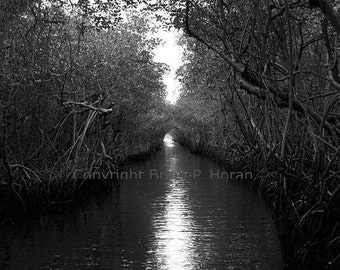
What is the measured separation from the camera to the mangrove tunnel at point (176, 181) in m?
7.46

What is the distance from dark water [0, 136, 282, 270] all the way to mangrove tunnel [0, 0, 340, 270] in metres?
0.04

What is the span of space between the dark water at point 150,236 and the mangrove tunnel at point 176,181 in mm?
42

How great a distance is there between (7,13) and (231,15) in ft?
15.5

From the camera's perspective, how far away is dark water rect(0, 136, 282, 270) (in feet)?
28.6

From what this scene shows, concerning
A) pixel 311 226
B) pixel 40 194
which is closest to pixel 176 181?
pixel 40 194

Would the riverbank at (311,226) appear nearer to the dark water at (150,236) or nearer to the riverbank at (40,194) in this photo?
the dark water at (150,236)

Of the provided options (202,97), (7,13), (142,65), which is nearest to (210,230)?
(7,13)

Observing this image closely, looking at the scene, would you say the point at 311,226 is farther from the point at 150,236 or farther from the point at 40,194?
the point at 40,194

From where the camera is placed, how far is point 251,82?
7891mm

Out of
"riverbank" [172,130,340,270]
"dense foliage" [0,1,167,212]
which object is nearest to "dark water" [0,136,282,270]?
"riverbank" [172,130,340,270]

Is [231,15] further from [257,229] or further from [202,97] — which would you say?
[202,97]

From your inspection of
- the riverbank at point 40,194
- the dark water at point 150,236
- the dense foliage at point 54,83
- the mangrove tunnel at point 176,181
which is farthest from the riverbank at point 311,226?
the riverbank at point 40,194

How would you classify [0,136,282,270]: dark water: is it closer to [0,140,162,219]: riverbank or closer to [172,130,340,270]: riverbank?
[0,140,162,219]: riverbank

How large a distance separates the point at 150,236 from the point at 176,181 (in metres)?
11.0
